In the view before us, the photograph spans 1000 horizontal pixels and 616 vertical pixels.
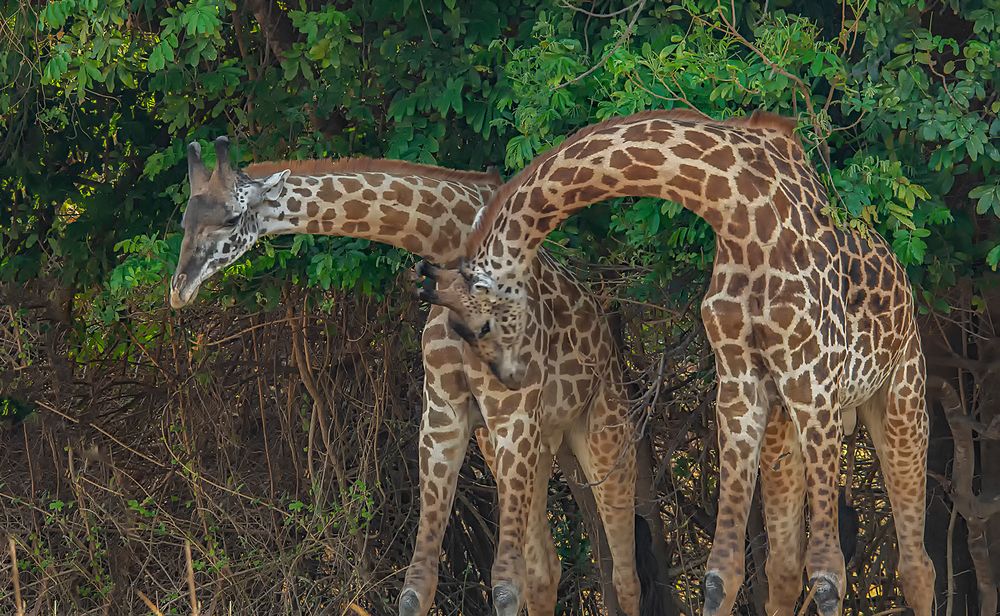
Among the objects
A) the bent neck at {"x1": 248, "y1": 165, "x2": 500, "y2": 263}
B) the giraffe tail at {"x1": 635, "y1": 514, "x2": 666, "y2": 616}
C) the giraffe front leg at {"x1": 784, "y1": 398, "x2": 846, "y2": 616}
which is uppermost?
the bent neck at {"x1": 248, "y1": 165, "x2": 500, "y2": 263}

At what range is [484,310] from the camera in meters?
5.43

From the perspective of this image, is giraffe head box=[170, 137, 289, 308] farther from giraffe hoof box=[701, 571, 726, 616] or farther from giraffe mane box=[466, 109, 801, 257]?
giraffe hoof box=[701, 571, 726, 616]

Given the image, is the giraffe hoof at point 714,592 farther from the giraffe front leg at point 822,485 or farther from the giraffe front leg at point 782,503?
the giraffe front leg at point 782,503

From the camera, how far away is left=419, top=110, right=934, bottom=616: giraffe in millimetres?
5227

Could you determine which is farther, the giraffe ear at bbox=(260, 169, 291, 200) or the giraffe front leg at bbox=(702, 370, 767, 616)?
the giraffe ear at bbox=(260, 169, 291, 200)

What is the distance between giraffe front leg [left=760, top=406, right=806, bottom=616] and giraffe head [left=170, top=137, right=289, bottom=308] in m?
2.08

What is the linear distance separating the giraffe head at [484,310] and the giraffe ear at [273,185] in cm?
59

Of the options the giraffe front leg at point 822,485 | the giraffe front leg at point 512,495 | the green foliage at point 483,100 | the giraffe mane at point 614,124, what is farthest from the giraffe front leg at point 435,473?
the giraffe front leg at point 822,485

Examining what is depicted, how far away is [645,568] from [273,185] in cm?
266

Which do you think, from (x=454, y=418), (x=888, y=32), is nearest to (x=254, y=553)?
(x=454, y=418)

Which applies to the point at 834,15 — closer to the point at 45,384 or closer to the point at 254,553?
the point at 254,553

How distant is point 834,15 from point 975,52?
43.6 inches

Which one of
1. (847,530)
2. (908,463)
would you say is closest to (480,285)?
(908,463)

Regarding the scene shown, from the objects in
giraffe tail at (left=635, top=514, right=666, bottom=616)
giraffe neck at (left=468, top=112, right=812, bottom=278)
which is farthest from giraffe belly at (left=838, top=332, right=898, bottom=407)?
giraffe tail at (left=635, top=514, right=666, bottom=616)
